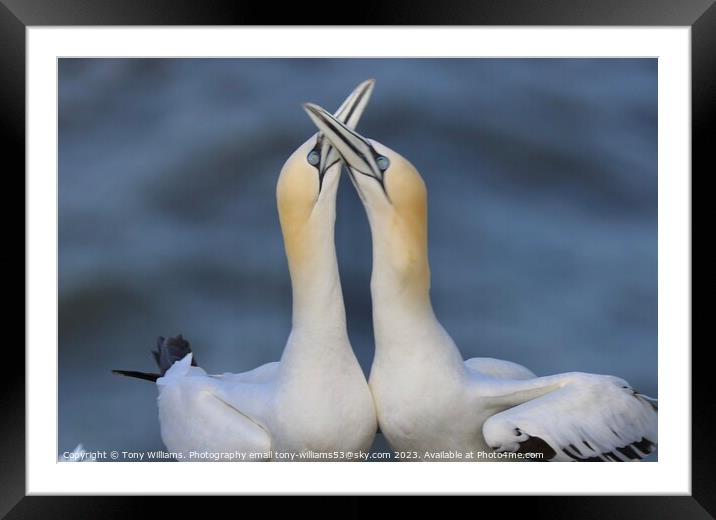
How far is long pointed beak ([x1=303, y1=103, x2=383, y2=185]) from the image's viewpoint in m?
3.86

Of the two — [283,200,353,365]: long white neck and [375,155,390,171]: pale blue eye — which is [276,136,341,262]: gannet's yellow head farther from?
[375,155,390,171]: pale blue eye

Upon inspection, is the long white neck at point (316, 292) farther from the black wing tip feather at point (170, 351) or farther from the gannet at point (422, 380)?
the black wing tip feather at point (170, 351)

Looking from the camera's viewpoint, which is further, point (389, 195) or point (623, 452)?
point (623, 452)

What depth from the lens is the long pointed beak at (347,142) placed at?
3.86 meters

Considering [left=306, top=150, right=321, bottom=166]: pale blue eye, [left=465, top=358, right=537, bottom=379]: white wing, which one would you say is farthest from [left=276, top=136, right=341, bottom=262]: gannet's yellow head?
[left=465, top=358, right=537, bottom=379]: white wing

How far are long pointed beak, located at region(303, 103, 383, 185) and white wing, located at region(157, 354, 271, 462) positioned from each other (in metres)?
0.90

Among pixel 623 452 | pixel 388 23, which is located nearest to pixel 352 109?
pixel 388 23

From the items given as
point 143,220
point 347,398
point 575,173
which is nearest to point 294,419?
point 347,398

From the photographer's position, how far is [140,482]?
14.0 ft

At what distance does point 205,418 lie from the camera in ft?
13.0

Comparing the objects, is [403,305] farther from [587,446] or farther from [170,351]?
[170,351]

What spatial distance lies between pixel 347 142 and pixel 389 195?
0.24m

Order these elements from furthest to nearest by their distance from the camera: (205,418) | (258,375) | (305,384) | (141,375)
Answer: (141,375), (258,375), (205,418), (305,384)

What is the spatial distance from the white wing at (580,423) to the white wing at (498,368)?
30 cm
